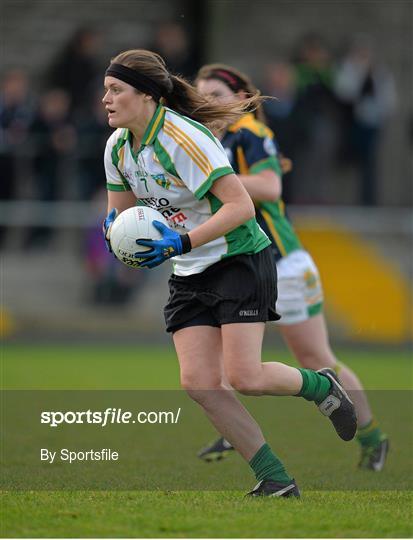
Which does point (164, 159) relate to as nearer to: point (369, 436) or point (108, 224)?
point (108, 224)

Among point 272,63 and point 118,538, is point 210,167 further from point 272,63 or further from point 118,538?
point 272,63

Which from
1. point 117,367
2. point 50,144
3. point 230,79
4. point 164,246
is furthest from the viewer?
point 50,144

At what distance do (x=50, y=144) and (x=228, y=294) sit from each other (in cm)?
975

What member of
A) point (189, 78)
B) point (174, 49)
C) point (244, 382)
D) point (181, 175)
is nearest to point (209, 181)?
point (181, 175)

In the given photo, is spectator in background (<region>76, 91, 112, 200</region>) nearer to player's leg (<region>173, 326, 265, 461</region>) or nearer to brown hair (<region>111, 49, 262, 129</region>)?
brown hair (<region>111, 49, 262, 129</region>)

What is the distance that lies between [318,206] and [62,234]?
3332 mm

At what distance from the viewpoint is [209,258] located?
18.3ft

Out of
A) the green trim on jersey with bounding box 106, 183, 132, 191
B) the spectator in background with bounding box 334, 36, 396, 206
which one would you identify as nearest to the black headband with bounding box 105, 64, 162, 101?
the green trim on jersey with bounding box 106, 183, 132, 191

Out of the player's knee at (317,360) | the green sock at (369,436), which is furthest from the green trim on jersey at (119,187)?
the green sock at (369,436)

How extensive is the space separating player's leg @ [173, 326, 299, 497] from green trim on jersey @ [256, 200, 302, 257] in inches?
60.8

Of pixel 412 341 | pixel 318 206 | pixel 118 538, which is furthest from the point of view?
pixel 318 206

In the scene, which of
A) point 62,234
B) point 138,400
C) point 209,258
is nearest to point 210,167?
point 209,258

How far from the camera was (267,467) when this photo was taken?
5.58 m

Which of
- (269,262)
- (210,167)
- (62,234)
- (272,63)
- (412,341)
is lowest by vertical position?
(412,341)
